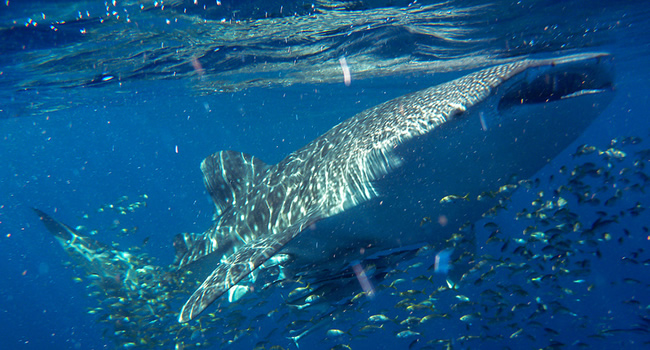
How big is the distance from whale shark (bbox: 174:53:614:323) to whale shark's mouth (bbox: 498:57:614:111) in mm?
14

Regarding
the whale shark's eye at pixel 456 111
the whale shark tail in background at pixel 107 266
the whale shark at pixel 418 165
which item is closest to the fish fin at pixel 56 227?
the whale shark tail in background at pixel 107 266

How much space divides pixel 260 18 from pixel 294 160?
606 centimetres

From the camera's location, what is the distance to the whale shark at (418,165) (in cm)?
357

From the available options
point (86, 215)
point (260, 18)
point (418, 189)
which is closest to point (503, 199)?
point (418, 189)

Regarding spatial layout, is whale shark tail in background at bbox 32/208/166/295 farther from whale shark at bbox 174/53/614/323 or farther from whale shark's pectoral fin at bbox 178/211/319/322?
whale shark's pectoral fin at bbox 178/211/319/322

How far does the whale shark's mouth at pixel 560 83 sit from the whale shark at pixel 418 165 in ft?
0.05

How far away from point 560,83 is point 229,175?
18.9ft

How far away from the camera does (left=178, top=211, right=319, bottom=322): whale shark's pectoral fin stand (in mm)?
3844

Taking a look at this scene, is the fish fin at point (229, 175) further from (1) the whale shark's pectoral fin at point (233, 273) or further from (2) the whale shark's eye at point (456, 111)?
(2) the whale shark's eye at point (456, 111)

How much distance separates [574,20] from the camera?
12258 millimetres

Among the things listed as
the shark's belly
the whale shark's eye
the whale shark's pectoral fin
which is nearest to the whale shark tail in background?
the whale shark's pectoral fin

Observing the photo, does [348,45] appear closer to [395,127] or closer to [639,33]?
[395,127]

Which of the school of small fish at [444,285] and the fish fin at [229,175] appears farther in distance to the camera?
the fish fin at [229,175]

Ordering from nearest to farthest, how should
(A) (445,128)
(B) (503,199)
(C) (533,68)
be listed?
(C) (533,68) → (A) (445,128) → (B) (503,199)
